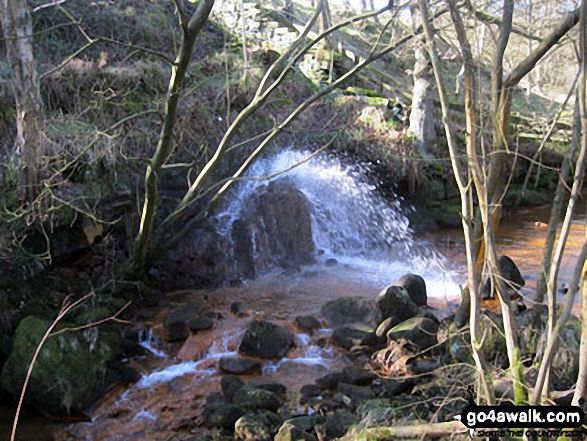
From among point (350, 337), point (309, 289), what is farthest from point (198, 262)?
point (350, 337)

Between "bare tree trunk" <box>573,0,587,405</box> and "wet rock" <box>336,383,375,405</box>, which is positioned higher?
"bare tree trunk" <box>573,0,587,405</box>

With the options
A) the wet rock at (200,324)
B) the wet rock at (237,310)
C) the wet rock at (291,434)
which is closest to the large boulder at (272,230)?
the wet rock at (237,310)

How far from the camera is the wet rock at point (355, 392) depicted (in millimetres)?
5422

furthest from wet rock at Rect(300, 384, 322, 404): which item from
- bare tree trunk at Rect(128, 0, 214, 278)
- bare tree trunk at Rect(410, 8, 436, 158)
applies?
bare tree trunk at Rect(410, 8, 436, 158)

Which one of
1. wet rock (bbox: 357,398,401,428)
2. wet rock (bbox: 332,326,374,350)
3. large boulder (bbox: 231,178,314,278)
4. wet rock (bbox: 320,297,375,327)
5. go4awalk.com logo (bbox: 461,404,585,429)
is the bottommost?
wet rock (bbox: 332,326,374,350)

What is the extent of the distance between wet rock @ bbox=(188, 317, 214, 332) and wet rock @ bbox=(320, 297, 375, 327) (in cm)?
162

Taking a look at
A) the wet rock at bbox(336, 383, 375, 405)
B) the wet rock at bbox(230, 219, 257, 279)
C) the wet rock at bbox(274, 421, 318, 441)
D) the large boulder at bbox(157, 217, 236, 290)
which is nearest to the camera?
the wet rock at bbox(274, 421, 318, 441)

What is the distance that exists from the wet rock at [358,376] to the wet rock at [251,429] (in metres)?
1.34

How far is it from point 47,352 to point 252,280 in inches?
172

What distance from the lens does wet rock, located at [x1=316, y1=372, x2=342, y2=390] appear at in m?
5.80

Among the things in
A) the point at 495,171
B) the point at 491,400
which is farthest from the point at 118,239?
the point at 491,400

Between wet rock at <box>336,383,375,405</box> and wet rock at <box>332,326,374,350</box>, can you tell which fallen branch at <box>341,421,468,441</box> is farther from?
wet rock at <box>332,326,374,350</box>

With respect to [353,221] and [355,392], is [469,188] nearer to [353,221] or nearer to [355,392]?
[355,392]

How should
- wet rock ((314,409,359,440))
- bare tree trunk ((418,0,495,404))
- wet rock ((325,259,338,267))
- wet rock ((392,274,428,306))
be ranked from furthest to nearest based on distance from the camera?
1. wet rock ((325,259,338,267))
2. wet rock ((392,274,428,306))
3. wet rock ((314,409,359,440))
4. bare tree trunk ((418,0,495,404))
